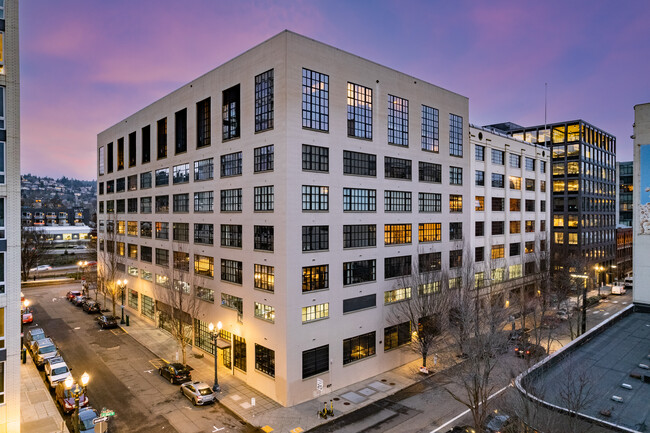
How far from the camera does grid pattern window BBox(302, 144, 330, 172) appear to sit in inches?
1129

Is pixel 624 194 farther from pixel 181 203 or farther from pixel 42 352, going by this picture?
pixel 42 352

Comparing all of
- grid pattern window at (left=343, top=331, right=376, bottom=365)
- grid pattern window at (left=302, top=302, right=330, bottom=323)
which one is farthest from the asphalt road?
grid pattern window at (left=343, top=331, right=376, bottom=365)

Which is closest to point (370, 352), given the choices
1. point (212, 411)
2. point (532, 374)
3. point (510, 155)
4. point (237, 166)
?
point (212, 411)

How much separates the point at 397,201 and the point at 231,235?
1497 centimetres

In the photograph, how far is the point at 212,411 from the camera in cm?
2558

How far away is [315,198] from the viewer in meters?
29.2

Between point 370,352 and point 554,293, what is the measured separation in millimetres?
29026

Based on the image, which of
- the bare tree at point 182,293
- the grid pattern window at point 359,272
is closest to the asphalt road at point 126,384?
the bare tree at point 182,293

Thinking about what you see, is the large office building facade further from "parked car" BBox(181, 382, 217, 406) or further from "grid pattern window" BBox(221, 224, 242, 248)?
"parked car" BBox(181, 382, 217, 406)

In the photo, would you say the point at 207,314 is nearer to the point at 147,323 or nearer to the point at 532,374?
the point at 147,323

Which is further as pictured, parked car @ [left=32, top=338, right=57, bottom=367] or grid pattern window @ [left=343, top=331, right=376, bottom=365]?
parked car @ [left=32, top=338, right=57, bottom=367]

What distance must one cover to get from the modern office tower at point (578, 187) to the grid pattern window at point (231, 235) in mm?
58686

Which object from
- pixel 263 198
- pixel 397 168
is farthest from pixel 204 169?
pixel 397 168

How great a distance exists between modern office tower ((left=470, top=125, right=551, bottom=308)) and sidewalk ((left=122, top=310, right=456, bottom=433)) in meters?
16.6
